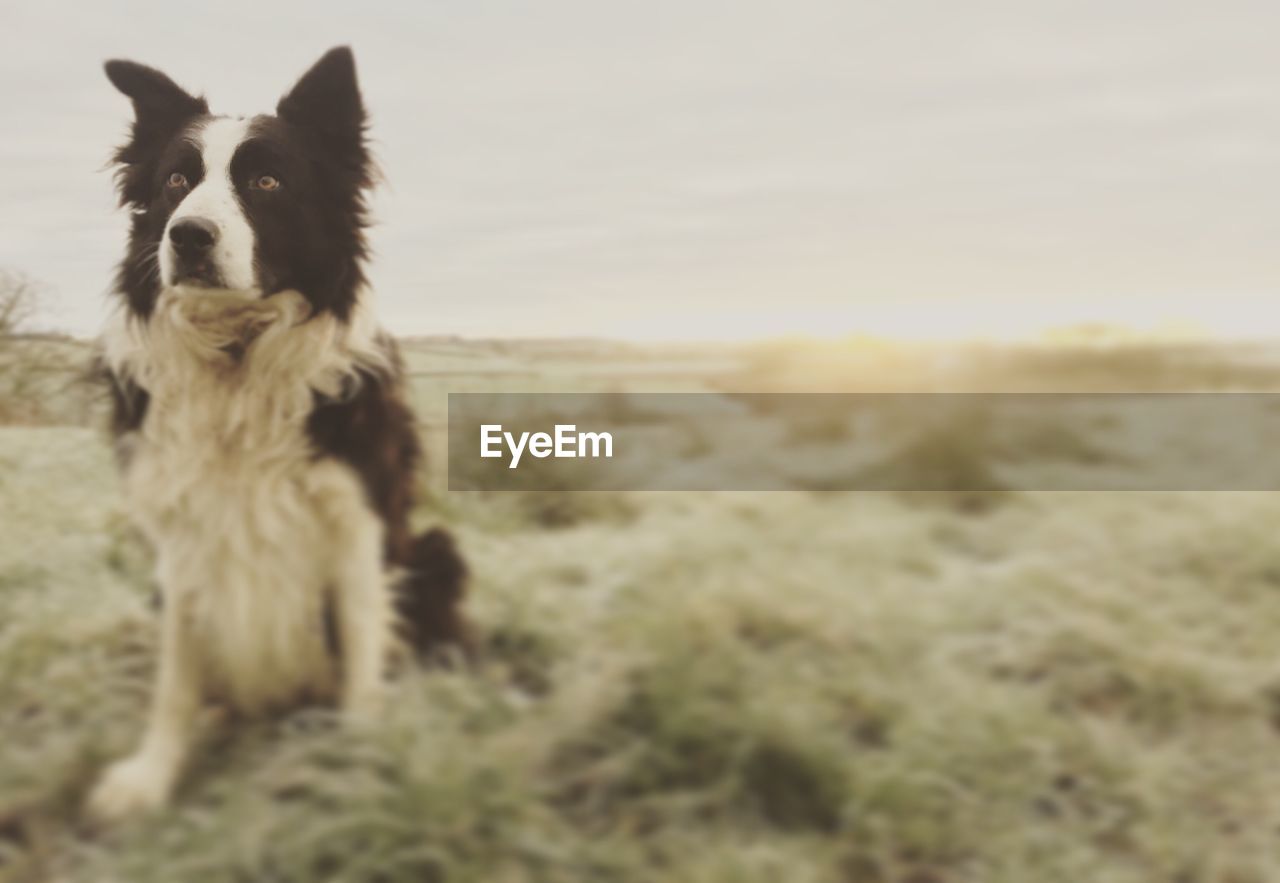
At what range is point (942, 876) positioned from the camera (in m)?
1.96

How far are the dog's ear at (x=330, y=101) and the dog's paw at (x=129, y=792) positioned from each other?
1.46 meters

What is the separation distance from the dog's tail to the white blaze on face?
32.3 inches

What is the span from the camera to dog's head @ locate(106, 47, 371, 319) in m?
1.96

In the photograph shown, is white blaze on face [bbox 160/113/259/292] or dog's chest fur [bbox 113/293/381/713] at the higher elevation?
white blaze on face [bbox 160/113/259/292]

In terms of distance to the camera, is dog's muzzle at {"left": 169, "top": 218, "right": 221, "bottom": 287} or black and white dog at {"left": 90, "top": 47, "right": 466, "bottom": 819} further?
black and white dog at {"left": 90, "top": 47, "right": 466, "bottom": 819}

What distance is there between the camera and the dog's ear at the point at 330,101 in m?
2.14

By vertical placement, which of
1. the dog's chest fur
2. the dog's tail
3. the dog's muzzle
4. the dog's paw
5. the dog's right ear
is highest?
the dog's right ear

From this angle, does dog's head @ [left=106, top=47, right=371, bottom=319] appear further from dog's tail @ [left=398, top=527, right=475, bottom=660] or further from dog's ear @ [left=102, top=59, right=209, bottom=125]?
dog's tail @ [left=398, top=527, right=475, bottom=660]

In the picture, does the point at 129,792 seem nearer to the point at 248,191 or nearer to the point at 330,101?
the point at 248,191

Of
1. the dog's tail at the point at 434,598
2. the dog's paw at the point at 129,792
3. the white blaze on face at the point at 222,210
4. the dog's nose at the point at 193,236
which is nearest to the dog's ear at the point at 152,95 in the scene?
the white blaze on face at the point at 222,210

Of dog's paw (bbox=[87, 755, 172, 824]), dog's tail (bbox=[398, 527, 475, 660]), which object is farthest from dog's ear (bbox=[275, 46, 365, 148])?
dog's paw (bbox=[87, 755, 172, 824])

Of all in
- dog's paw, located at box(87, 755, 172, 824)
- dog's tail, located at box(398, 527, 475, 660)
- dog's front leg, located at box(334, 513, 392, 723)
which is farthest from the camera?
dog's tail, located at box(398, 527, 475, 660)

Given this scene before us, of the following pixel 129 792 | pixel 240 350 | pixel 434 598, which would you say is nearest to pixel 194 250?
pixel 240 350

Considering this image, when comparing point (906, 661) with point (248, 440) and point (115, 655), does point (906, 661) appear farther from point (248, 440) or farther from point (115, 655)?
point (115, 655)
